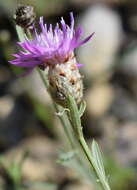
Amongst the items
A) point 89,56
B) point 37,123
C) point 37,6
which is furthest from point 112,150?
point 37,6

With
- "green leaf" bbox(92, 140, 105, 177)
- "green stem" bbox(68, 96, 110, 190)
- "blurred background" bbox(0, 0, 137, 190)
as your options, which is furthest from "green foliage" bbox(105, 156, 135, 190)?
"green stem" bbox(68, 96, 110, 190)

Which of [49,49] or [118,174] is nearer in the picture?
[49,49]

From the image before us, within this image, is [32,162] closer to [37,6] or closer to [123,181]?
[123,181]

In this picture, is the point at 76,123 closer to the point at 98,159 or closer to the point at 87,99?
the point at 98,159

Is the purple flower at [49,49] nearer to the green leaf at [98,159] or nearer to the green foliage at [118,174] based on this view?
the green leaf at [98,159]

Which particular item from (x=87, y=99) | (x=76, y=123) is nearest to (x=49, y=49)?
(x=76, y=123)
